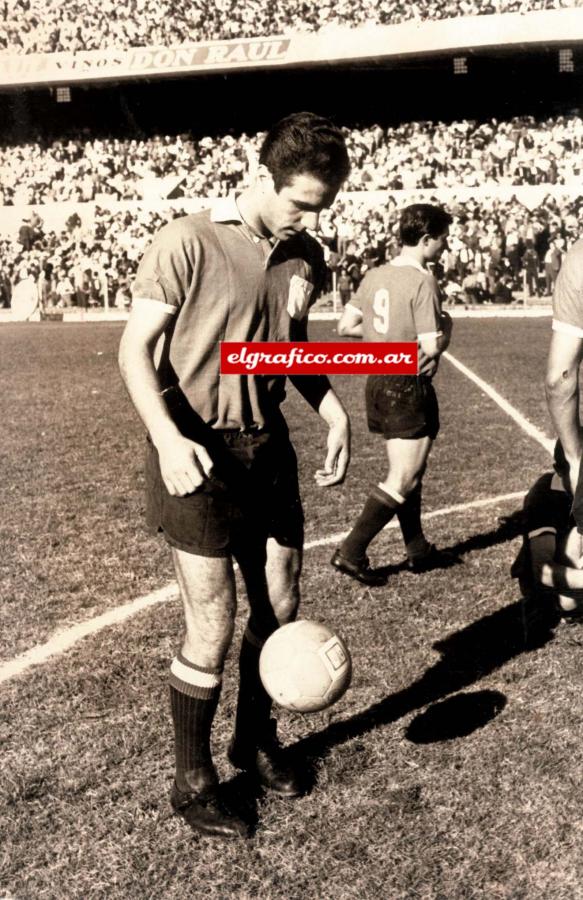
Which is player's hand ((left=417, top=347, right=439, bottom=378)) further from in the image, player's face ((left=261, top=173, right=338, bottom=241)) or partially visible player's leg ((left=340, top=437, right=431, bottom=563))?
player's face ((left=261, top=173, right=338, bottom=241))

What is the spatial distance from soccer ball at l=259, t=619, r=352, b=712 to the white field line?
6490 millimetres

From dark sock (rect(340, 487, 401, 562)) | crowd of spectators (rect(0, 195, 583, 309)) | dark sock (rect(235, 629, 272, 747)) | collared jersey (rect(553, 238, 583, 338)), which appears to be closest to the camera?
dark sock (rect(235, 629, 272, 747))

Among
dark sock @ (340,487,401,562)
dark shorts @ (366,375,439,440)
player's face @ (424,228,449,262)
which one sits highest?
player's face @ (424,228,449,262)

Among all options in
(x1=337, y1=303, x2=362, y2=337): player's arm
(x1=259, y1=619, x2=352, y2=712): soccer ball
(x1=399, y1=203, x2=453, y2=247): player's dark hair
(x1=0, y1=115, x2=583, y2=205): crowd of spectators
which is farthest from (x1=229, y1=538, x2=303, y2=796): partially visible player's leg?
(x1=0, y1=115, x2=583, y2=205): crowd of spectators

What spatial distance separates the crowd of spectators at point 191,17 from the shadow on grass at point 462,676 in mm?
32238

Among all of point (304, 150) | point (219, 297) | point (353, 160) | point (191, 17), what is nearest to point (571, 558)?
point (219, 297)

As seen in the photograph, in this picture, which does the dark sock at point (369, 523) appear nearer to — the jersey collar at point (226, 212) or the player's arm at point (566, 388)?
the player's arm at point (566, 388)

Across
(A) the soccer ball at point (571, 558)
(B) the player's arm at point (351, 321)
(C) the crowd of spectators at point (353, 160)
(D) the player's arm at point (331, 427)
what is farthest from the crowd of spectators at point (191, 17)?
(D) the player's arm at point (331, 427)

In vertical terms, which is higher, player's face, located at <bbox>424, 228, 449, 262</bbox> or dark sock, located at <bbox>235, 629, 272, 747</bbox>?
player's face, located at <bbox>424, 228, 449, 262</bbox>

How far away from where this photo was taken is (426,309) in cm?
596

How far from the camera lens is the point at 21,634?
529 cm

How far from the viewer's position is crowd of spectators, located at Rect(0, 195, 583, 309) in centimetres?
2842

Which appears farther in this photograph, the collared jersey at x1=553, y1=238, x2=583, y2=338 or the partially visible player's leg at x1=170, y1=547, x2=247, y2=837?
the collared jersey at x1=553, y1=238, x2=583, y2=338

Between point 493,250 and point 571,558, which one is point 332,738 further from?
point 493,250
